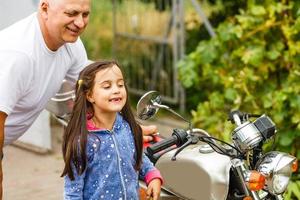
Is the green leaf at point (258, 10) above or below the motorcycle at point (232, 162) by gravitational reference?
above

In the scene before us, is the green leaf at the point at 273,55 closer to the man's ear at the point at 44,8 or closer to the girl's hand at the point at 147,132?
the girl's hand at the point at 147,132

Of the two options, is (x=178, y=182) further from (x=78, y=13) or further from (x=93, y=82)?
(x=78, y=13)

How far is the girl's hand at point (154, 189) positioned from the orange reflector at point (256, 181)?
1.47 feet

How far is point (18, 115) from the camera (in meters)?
3.31

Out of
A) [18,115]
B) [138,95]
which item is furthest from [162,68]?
[18,115]

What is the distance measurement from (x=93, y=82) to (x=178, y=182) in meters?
0.61

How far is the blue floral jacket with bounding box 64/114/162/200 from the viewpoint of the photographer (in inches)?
110

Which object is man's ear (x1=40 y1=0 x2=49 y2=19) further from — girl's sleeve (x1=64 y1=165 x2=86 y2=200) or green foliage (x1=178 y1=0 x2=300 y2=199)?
green foliage (x1=178 y1=0 x2=300 y2=199)

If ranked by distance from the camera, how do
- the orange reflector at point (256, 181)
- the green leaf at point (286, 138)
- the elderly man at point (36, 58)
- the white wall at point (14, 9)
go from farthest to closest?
the white wall at point (14, 9) < the green leaf at point (286, 138) < the elderly man at point (36, 58) < the orange reflector at point (256, 181)

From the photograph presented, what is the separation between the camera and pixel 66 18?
3027 millimetres

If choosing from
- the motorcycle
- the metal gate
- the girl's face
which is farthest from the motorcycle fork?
the metal gate

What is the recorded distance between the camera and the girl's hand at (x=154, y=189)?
2.93m

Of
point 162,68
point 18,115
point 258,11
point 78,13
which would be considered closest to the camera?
point 78,13

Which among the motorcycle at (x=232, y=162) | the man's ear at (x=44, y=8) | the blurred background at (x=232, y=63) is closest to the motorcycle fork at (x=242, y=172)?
the motorcycle at (x=232, y=162)
